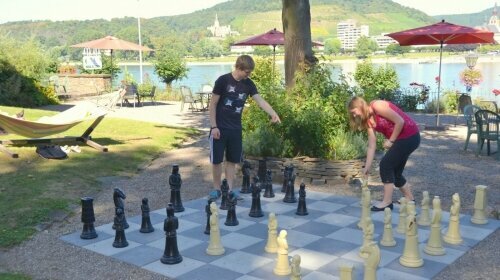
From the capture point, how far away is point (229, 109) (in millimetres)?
6324

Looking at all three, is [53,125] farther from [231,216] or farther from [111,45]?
[111,45]

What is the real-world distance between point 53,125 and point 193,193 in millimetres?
3352

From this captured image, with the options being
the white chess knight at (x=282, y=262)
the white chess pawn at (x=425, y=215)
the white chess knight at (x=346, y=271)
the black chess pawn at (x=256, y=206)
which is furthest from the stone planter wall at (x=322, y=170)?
the white chess knight at (x=346, y=271)

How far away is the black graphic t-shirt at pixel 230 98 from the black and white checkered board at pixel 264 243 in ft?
3.55

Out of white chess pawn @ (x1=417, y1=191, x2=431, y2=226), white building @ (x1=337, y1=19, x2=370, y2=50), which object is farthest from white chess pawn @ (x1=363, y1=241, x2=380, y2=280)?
white building @ (x1=337, y1=19, x2=370, y2=50)

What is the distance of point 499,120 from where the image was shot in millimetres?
9961

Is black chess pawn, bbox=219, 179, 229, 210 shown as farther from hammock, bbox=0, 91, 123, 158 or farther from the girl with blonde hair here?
hammock, bbox=0, 91, 123, 158

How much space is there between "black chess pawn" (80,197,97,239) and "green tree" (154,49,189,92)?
20232mm

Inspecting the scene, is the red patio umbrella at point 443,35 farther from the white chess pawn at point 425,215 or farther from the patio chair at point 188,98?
the white chess pawn at point 425,215

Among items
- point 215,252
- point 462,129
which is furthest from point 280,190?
point 462,129

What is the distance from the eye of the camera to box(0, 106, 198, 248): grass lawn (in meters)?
5.88

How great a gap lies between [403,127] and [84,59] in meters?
23.2

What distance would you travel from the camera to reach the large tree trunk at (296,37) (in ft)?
32.4

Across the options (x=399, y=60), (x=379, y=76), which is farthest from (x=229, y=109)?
(x=399, y=60)
